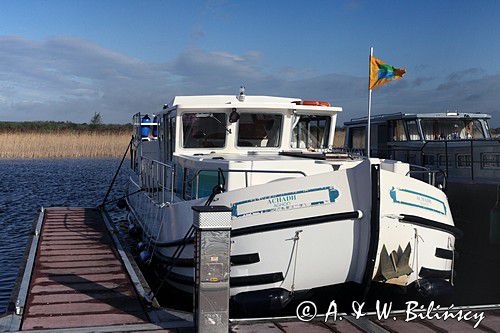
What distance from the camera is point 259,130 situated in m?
9.98

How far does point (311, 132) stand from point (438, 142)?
25.1ft

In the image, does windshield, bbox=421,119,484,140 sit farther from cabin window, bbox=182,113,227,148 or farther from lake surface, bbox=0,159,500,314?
cabin window, bbox=182,113,227,148

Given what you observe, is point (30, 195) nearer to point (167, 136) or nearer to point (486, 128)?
point (167, 136)

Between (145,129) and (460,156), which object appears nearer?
(145,129)

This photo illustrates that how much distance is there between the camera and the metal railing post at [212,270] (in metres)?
5.89

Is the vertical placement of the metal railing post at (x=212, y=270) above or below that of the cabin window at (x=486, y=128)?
below

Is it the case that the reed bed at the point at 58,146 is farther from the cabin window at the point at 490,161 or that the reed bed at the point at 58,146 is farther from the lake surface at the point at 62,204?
the cabin window at the point at 490,161

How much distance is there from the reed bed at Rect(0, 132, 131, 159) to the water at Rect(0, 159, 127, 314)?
3.61 feet

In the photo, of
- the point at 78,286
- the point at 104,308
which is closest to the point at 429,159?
the point at 78,286

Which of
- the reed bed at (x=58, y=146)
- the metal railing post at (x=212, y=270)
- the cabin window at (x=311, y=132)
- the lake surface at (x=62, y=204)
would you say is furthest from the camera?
the reed bed at (x=58, y=146)

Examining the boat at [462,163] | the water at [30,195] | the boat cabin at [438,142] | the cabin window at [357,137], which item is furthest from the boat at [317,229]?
the cabin window at [357,137]

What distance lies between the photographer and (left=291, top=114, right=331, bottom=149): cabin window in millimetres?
10445

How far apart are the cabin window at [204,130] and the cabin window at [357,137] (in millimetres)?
12222

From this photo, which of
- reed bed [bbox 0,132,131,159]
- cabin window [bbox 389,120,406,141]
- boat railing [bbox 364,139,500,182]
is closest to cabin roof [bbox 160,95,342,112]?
boat railing [bbox 364,139,500,182]
